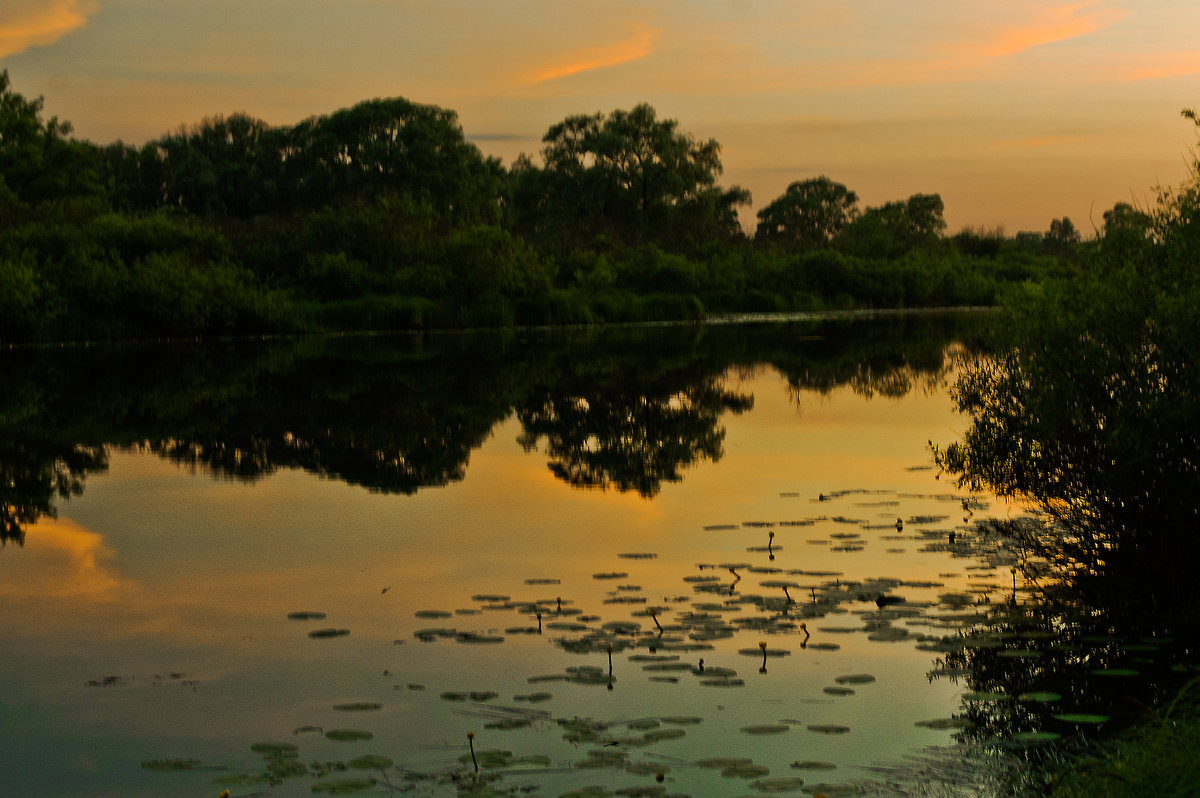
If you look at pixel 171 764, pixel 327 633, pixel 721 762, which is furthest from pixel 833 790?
pixel 327 633

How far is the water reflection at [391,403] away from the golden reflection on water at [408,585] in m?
0.69

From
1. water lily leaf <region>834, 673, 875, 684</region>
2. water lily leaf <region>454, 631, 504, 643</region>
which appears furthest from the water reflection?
water lily leaf <region>834, 673, 875, 684</region>

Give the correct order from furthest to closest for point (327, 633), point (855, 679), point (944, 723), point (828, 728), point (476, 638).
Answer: point (327, 633) → point (476, 638) → point (855, 679) → point (944, 723) → point (828, 728)

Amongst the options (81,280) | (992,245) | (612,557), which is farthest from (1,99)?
(612,557)

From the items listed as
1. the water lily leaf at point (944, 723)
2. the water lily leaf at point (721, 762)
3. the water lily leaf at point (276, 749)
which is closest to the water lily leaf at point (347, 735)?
the water lily leaf at point (276, 749)

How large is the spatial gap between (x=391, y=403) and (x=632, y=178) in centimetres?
8119

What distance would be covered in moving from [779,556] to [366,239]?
47694mm

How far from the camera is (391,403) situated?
944 inches

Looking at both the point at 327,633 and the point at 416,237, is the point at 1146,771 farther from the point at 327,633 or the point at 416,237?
the point at 416,237

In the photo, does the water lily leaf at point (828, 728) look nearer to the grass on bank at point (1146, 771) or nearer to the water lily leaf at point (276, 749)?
the grass on bank at point (1146, 771)

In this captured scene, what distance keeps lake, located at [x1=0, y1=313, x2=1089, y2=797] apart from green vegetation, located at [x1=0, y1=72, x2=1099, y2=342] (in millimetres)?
3542

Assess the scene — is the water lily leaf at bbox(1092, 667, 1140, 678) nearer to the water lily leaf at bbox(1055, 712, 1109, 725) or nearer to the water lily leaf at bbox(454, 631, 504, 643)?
the water lily leaf at bbox(1055, 712, 1109, 725)

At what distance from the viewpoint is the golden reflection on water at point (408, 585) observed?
6.96m

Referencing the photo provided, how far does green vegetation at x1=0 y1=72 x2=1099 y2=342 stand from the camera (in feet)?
150
